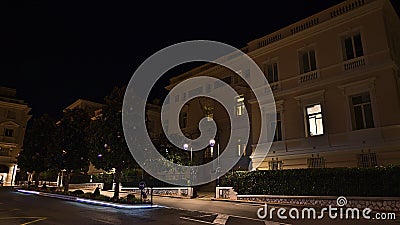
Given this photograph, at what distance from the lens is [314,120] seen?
732 inches

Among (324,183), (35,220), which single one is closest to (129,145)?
(35,220)

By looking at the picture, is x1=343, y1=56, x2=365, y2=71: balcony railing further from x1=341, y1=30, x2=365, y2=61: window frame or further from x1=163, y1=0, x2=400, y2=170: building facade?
x1=341, y1=30, x2=365, y2=61: window frame

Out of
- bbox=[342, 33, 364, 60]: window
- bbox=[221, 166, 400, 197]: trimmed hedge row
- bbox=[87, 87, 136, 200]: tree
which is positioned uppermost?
bbox=[342, 33, 364, 60]: window

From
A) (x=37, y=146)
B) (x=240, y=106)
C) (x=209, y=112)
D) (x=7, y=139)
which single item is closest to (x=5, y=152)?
(x=7, y=139)

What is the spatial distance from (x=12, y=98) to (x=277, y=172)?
51.2 m

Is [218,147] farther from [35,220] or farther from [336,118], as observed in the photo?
[35,220]

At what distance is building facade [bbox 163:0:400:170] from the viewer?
15531mm

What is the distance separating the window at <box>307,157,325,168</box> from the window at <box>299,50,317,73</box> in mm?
6238

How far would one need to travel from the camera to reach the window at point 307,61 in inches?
774

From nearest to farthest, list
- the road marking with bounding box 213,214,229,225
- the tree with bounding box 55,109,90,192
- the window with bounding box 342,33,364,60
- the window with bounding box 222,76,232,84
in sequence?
the road marking with bounding box 213,214,229,225 → the window with bounding box 342,33,364,60 → the tree with bounding box 55,109,90,192 → the window with bounding box 222,76,232,84

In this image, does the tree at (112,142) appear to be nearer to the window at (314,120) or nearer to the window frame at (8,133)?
the window at (314,120)

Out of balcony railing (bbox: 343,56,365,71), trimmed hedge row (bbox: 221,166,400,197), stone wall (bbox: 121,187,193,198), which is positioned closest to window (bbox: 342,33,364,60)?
balcony railing (bbox: 343,56,365,71)

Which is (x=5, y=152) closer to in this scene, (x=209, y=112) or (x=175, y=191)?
(x=209, y=112)

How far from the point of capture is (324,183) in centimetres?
1451
